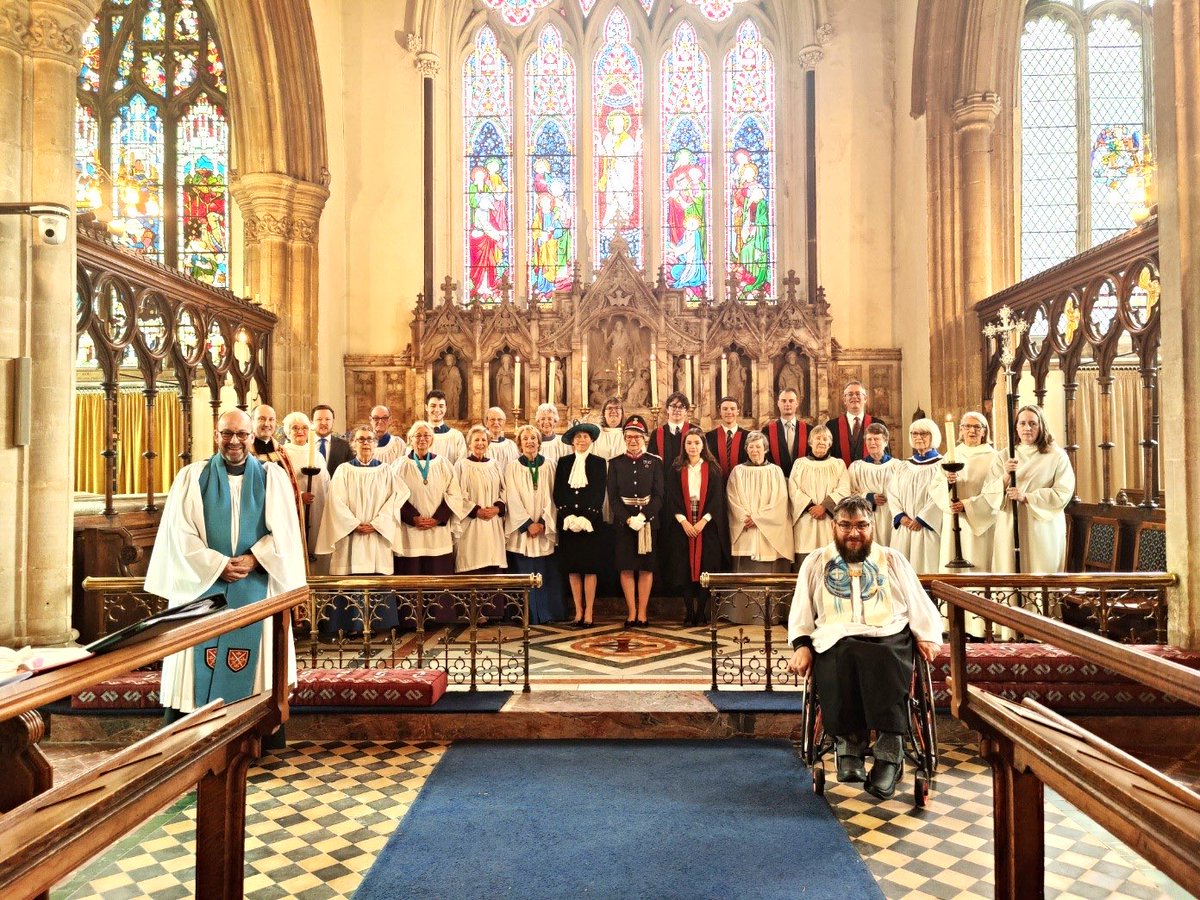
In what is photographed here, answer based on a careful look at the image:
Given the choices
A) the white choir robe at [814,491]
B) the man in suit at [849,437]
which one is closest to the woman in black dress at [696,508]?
the white choir robe at [814,491]

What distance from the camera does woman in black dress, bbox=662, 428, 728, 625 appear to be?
23.5 ft

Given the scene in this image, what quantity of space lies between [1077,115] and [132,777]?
12349mm

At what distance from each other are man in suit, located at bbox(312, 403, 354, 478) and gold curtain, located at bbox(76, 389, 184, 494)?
4.78m

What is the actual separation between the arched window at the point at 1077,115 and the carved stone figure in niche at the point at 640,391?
490 cm

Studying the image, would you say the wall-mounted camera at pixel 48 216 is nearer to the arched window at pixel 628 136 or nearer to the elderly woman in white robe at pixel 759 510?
the elderly woman in white robe at pixel 759 510

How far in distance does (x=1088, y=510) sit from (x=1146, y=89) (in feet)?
23.1

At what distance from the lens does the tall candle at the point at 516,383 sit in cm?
1074

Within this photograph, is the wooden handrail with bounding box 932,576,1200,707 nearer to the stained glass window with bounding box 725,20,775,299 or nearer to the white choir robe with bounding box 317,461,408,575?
the white choir robe with bounding box 317,461,408,575

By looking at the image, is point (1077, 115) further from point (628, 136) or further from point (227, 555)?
point (227, 555)

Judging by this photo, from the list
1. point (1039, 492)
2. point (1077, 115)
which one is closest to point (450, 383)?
point (1039, 492)

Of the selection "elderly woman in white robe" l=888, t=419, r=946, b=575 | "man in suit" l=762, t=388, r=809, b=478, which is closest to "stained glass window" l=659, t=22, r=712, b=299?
"man in suit" l=762, t=388, r=809, b=478

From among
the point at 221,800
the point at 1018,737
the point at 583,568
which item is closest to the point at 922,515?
the point at 583,568

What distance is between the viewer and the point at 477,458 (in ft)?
23.8

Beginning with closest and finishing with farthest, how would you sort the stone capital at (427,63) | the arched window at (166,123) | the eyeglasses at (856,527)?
the eyeglasses at (856,527), the arched window at (166,123), the stone capital at (427,63)
